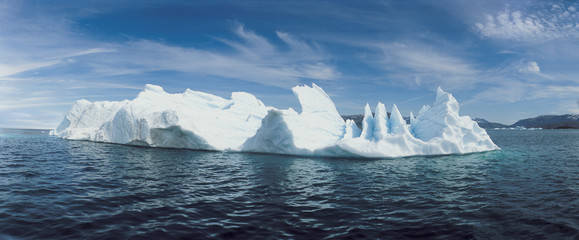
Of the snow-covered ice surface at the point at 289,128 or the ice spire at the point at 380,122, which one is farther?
the ice spire at the point at 380,122

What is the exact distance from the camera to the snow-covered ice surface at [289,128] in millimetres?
23344

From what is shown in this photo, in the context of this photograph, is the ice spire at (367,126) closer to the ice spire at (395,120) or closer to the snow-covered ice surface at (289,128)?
the snow-covered ice surface at (289,128)

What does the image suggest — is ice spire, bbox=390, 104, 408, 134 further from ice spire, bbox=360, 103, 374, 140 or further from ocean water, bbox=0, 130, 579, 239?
ocean water, bbox=0, 130, 579, 239

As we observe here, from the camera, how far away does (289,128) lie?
931 inches

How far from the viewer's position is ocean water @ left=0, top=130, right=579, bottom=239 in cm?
676

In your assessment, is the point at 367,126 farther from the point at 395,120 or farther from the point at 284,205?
the point at 284,205

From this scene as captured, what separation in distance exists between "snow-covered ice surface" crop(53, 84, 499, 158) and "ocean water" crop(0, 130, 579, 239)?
28.9ft

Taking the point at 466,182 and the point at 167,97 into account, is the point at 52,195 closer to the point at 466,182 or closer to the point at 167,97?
the point at 466,182

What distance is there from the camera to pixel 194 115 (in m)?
30.8

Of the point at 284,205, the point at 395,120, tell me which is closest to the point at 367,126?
the point at 395,120

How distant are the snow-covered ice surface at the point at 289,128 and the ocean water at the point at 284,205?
8794mm

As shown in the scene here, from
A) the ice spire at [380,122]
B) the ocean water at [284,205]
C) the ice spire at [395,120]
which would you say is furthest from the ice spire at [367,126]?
the ocean water at [284,205]

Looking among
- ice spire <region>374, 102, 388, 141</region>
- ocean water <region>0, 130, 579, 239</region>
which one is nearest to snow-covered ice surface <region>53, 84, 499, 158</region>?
ice spire <region>374, 102, 388, 141</region>

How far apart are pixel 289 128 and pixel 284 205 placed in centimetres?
1484
